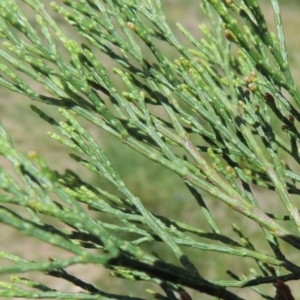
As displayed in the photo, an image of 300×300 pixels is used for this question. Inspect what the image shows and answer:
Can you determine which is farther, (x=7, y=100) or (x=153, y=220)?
(x=7, y=100)

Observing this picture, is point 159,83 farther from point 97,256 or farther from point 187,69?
point 97,256

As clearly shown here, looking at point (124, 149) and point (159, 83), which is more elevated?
point (159, 83)

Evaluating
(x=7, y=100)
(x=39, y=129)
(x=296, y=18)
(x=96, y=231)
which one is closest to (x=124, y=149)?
(x=39, y=129)

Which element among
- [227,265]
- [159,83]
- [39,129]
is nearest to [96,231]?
A: [159,83]

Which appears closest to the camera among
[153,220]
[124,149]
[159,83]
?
[153,220]

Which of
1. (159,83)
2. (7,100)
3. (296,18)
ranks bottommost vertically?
(7,100)

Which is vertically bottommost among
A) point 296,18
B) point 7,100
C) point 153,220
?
point 7,100

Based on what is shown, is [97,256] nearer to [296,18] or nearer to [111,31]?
[111,31]

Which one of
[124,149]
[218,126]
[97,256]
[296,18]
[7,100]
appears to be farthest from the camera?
[296,18]

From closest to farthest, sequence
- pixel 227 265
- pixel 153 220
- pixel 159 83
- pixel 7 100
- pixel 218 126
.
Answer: pixel 153 220, pixel 218 126, pixel 159 83, pixel 227 265, pixel 7 100
